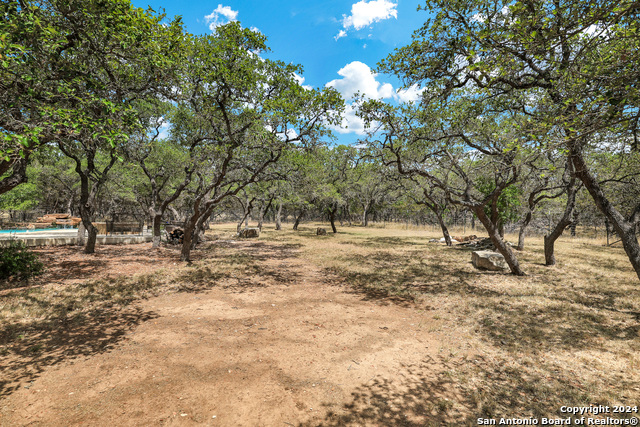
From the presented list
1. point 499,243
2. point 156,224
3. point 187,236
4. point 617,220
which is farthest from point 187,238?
point 617,220

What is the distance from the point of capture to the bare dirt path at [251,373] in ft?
10.3

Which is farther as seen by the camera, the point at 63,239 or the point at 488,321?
the point at 63,239

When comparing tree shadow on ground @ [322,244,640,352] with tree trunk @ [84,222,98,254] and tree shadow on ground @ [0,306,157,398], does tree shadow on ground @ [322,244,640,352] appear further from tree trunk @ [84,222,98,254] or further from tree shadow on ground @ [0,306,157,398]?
tree trunk @ [84,222,98,254]

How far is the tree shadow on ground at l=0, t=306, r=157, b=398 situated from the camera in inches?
154

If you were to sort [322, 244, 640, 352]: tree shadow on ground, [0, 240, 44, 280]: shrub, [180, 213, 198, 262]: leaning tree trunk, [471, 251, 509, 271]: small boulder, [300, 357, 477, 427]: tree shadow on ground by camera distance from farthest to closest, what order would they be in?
[180, 213, 198, 262]: leaning tree trunk
[471, 251, 509, 271]: small boulder
[0, 240, 44, 280]: shrub
[322, 244, 640, 352]: tree shadow on ground
[300, 357, 477, 427]: tree shadow on ground

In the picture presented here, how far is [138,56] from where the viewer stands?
6.13 m

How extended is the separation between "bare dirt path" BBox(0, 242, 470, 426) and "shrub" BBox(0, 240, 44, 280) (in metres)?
4.77

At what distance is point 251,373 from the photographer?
3.99 m

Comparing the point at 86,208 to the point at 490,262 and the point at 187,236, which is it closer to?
the point at 187,236

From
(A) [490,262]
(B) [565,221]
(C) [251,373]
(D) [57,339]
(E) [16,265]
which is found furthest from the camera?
(A) [490,262]

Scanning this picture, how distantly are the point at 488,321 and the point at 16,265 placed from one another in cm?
1330

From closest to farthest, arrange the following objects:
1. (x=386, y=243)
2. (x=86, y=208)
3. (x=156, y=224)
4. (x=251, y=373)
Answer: (x=251, y=373) < (x=86, y=208) < (x=156, y=224) < (x=386, y=243)

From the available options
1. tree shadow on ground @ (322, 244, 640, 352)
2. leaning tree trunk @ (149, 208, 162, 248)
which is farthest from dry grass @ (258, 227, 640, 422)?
leaning tree trunk @ (149, 208, 162, 248)

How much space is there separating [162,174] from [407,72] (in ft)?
→ 53.5
